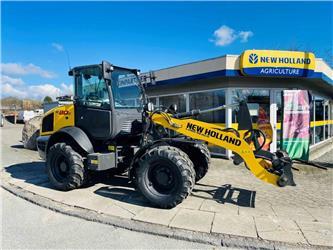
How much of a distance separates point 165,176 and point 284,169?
78.2 inches

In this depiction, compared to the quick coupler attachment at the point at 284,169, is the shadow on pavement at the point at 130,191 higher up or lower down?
lower down

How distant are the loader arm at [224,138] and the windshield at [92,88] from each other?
1.23 m

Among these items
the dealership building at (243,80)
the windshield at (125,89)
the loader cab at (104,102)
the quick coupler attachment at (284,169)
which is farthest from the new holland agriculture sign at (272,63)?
the quick coupler attachment at (284,169)

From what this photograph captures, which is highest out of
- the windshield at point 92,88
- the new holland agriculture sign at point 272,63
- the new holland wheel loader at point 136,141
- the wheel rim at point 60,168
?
the new holland agriculture sign at point 272,63

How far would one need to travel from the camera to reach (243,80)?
8.82 metres

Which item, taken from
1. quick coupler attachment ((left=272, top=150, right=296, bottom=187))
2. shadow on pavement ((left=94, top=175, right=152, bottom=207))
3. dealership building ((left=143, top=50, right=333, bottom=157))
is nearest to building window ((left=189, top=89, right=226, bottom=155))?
dealership building ((left=143, top=50, right=333, bottom=157))

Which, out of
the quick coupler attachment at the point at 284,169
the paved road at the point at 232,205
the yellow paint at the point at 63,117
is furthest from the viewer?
the yellow paint at the point at 63,117

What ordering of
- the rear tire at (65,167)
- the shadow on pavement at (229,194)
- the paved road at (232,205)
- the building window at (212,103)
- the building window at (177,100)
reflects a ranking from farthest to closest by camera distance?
the building window at (177,100)
the building window at (212,103)
the rear tire at (65,167)
the shadow on pavement at (229,194)
the paved road at (232,205)

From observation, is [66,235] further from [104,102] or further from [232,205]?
[232,205]

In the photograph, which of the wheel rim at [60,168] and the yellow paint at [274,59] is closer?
the wheel rim at [60,168]

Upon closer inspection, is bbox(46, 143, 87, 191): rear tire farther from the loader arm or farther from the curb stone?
the loader arm

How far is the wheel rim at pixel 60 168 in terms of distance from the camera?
5414 mm

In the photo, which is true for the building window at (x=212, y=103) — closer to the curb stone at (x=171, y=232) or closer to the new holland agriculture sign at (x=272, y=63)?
the new holland agriculture sign at (x=272, y=63)

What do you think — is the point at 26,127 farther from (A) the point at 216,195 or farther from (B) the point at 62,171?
(A) the point at 216,195
